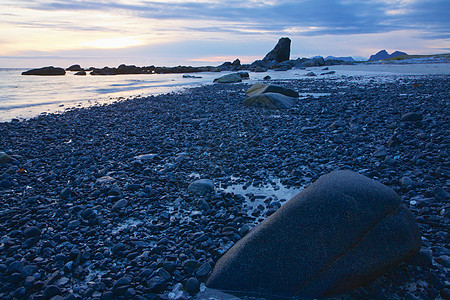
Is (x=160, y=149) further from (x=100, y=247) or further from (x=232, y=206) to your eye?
(x=100, y=247)

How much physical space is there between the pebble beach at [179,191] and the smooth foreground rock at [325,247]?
0.21m

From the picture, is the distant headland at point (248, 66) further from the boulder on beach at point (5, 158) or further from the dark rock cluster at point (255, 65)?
the boulder on beach at point (5, 158)

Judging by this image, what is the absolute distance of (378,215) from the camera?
3.24 m

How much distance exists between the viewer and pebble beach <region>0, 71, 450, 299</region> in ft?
11.0

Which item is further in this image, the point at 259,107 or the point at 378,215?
the point at 259,107

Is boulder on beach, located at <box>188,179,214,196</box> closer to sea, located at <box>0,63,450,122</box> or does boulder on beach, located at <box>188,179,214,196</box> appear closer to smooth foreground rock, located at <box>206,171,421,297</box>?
smooth foreground rock, located at <box>206,171,421,297</box>

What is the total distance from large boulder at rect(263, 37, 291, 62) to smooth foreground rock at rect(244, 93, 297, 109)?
76.6m

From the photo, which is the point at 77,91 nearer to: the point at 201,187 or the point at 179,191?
the point at 179,191

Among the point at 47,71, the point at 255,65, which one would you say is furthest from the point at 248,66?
the point at 47,71

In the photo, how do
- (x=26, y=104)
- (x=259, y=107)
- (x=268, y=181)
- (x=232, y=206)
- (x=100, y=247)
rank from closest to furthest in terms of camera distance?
(x=100, y=247) < (x=232, y=206) < (x=268, y=181) < (x=259, y=107) < (x=26, y=104)

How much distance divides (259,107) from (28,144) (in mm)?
9449

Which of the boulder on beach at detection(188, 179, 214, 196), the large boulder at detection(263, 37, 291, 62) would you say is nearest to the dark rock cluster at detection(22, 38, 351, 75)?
the large boulder at detection(263, 37, 291, 62)

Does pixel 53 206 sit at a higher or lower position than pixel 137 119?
lower

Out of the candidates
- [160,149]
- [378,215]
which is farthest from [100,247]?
[160,149]
